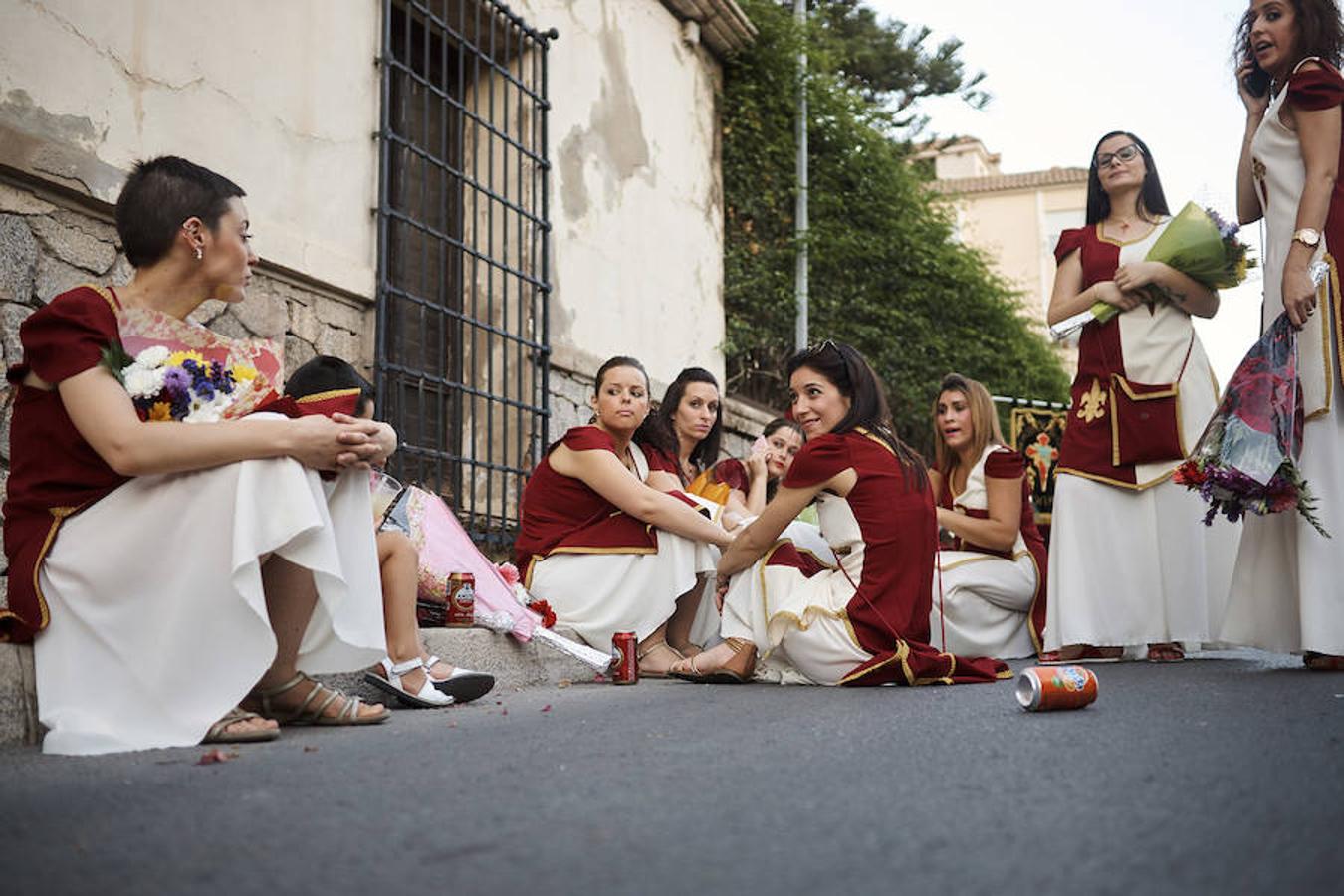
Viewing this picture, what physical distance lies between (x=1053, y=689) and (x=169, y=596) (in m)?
2.07

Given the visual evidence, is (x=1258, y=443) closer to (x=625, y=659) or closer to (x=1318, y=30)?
(x=1318, y=30)

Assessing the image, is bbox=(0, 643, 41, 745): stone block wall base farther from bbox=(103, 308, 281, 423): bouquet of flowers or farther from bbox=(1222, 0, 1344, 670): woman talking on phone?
bbox=(1222, 0, 1344, 670): woman talking on phone

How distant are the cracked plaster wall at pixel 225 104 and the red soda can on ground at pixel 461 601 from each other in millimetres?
1825

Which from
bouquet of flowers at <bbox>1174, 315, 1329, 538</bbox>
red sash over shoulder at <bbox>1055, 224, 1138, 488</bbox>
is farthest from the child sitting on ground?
red sash over shoulder at <bbox>1055, 224, 1138, 488</bbox>

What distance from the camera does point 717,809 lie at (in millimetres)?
1839

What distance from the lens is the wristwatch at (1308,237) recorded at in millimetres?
4234

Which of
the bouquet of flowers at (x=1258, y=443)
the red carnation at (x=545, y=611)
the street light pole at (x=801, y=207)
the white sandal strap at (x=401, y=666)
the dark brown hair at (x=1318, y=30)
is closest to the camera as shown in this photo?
the white sandal strap at (x=401, y=666)

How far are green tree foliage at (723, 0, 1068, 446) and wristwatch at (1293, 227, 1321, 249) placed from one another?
6365mm

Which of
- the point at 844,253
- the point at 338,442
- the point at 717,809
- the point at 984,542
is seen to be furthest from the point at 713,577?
the point at 844,253

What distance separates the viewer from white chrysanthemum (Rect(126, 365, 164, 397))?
9.27 ft

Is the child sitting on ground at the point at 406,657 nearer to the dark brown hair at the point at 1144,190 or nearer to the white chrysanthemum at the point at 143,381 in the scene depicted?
the white chrysanthemum at the point at 143,381

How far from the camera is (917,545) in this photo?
4.25 meters

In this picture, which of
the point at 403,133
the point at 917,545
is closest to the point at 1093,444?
the point at 917,545

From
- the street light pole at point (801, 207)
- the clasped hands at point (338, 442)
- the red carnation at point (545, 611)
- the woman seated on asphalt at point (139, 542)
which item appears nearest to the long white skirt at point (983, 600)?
the red carnation at point (545, 611)
